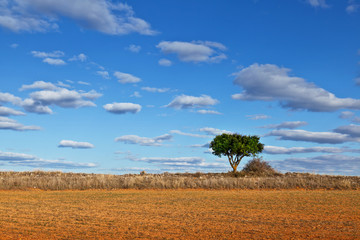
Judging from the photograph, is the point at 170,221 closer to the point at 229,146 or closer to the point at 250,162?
the point at 250,162

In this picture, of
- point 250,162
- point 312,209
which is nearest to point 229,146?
point 250,162

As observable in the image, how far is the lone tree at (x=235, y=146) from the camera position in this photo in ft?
182

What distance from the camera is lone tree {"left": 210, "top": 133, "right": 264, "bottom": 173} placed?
55375 millimetres

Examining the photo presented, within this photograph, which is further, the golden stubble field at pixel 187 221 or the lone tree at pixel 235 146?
the lone tree at pixel 235 146

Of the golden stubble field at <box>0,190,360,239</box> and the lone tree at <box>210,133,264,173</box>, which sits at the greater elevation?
the lone tree at <box>210,133,264,173</box>

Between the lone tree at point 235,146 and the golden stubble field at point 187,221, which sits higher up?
the lone tree at point 235,146

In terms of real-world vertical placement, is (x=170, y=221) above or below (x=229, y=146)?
below

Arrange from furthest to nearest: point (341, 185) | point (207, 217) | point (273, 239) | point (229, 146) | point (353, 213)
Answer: point (229, 146) < point (341, 185) < point (353, 213) < point (207, 217) < point (273, 239)

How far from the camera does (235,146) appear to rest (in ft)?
180

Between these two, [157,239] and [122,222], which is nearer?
[157,239]

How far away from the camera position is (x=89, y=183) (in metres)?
29.5

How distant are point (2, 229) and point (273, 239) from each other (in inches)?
308

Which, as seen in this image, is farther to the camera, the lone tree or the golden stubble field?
the lone tree

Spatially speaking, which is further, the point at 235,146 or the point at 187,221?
the point at 235,146
